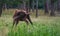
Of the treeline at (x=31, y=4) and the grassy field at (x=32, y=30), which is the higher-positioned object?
the grassy field at (x=32, y=30)

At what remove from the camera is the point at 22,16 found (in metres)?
9.62

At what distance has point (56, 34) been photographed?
5707 mm

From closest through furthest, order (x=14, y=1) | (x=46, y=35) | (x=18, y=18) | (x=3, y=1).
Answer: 1. (x=46, y=35)
2. (x=18, y=18)
3. (x=3, y=1)
4. (x=14, y=1)

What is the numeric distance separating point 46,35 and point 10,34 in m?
0.92

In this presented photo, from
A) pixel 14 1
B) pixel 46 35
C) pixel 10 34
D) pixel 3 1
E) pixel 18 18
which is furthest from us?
pixel 14 1

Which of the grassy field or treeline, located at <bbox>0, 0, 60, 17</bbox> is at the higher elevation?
the grassy field

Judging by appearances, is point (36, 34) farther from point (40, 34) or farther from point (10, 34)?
point (10, 34)

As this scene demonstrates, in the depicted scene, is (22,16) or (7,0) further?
(7,0)

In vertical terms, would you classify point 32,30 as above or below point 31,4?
above

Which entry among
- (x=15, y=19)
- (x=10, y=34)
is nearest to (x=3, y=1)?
(x=15, y=19)

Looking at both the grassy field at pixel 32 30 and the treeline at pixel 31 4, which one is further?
the treeline at pixel 31 4

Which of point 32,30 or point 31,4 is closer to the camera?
point 32,30

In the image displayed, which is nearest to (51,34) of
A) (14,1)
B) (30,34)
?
(30,34)

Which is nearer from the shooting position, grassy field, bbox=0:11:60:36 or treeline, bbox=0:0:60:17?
grassy field, bbox=0:11:60:36
